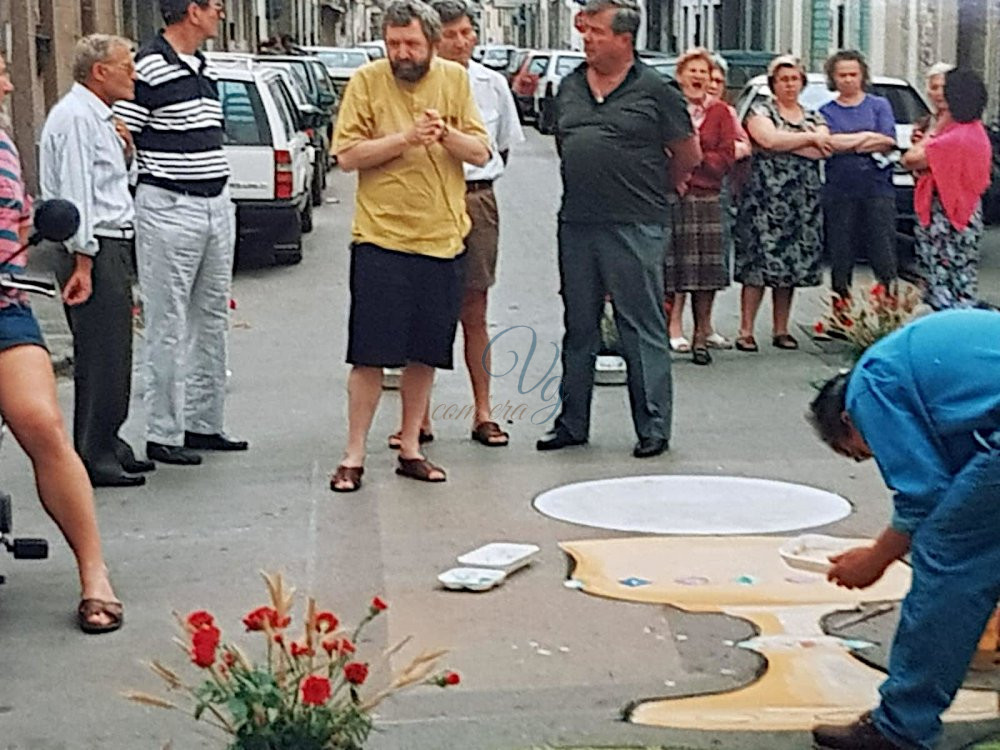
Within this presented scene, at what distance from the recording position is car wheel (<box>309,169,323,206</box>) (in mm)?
23141

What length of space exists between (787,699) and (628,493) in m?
2.79

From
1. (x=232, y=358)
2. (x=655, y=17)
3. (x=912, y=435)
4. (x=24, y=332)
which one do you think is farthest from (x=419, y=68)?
(x=655, y=17)

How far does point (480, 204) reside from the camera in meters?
8.96

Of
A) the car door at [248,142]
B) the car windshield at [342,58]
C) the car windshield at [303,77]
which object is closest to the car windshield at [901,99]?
the car door at [248,142]

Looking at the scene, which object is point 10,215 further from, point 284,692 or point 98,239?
point 284,692

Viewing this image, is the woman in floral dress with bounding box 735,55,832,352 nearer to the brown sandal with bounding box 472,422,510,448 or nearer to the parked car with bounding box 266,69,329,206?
the brown sandal with bounding box 472,422,510,448

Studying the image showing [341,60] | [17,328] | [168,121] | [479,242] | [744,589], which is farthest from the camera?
[341,60]

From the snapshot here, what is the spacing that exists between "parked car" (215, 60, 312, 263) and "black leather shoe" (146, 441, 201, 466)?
8.02 m

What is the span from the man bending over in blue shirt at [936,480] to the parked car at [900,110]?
1059 cm

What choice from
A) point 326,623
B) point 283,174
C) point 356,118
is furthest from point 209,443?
point 283,174

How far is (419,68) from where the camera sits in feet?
26.1

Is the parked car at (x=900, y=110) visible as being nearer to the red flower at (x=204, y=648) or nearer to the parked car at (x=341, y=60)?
the red flower at (x=204, y=648)

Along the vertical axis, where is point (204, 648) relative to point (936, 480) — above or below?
below

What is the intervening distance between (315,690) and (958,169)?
7478 mm
